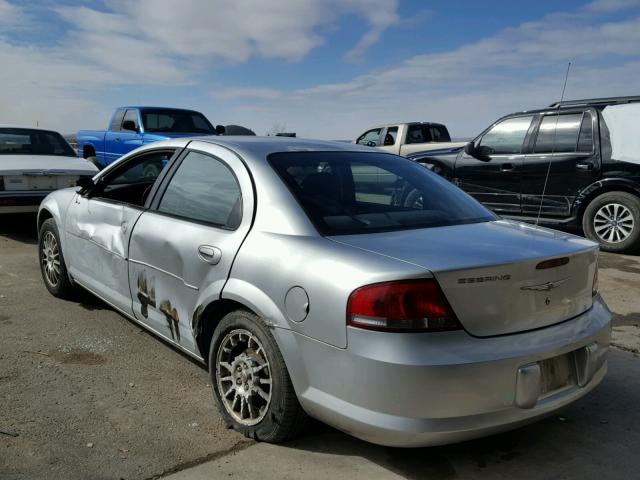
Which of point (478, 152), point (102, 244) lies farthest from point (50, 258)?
point (478, 152)

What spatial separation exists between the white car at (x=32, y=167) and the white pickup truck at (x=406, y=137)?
7.29m

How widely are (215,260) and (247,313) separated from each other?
1.15ft

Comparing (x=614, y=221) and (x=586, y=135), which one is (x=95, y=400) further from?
(x=586, y=135)

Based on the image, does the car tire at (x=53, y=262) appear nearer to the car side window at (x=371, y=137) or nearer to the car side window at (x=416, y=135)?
the car side window at (x=371, y=137)

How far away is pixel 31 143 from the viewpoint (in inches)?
352

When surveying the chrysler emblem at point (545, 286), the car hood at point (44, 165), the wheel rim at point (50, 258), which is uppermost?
the car hood at point (44, 165)

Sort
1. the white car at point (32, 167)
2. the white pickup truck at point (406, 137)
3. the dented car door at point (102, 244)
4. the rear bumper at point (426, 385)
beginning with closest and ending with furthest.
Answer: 1. the rear bumper at point (426, 385)
2. the dented car door at point (102, 244)
3. the white car at point (32, 167)
4. the white pickup truck at point (406, 137)

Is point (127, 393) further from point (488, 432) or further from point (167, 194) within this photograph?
point (488, 432)

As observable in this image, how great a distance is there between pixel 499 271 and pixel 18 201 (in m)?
6.87

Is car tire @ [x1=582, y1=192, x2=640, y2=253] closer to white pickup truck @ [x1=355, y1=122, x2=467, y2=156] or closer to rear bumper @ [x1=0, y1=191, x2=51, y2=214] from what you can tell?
white pickup truck @ [x1=355, y1=122, x2=467, y2=156]

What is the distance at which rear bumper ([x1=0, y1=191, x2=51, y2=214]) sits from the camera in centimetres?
745

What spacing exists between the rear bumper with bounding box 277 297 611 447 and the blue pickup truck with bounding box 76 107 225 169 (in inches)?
354

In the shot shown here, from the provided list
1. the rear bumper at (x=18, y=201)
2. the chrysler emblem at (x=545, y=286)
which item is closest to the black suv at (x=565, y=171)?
the chrysler emblem at (x=545, y=286)

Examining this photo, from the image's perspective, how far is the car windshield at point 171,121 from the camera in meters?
11.3
